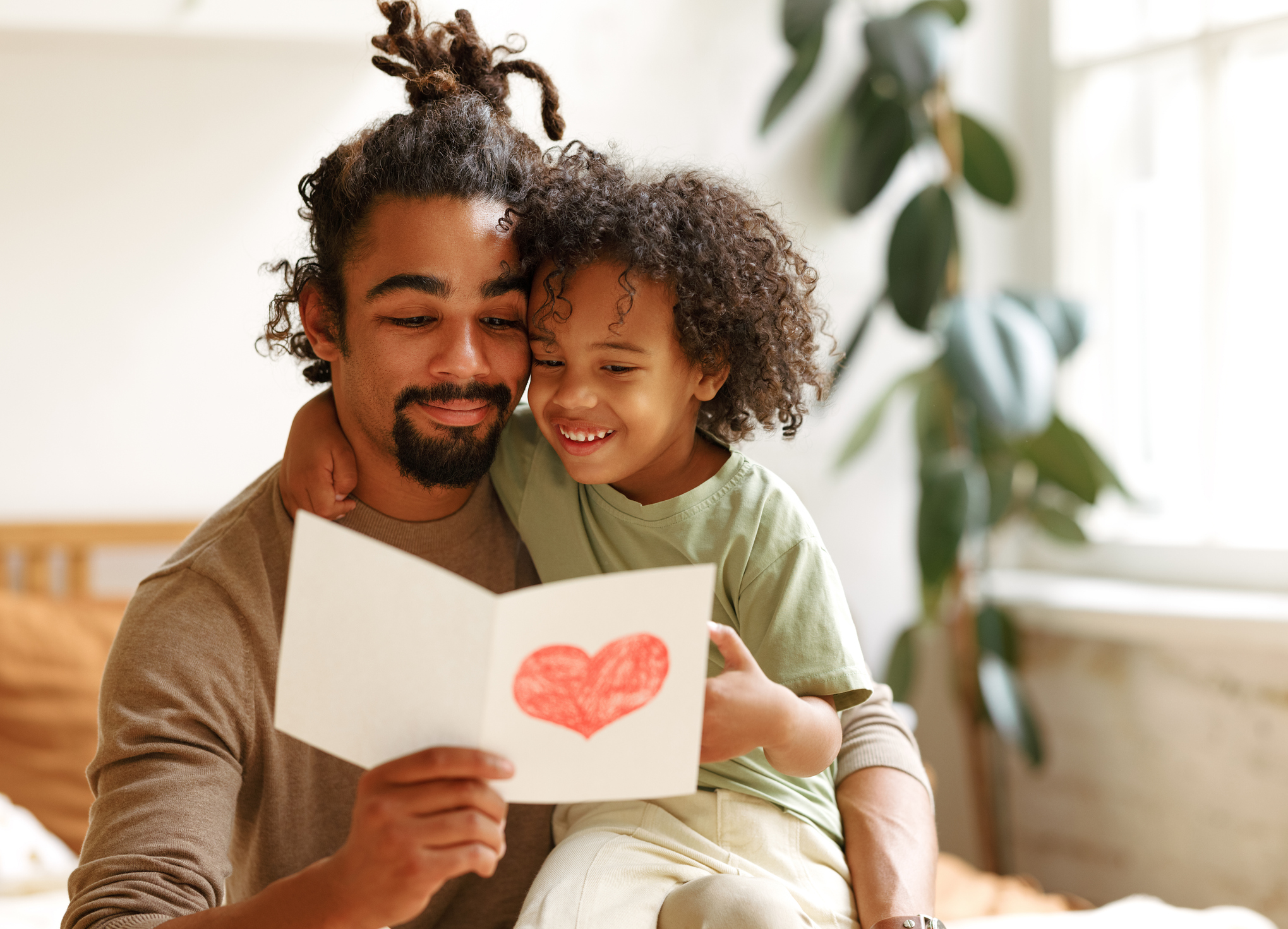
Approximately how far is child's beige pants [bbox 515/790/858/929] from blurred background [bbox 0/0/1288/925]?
1534 millimetres

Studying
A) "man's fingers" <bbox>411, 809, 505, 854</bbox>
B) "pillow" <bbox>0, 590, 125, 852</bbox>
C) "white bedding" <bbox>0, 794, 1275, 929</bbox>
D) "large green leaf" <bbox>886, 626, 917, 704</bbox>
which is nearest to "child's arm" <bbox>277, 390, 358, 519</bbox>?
"man's fingers" <bbox>411, 809, 505, 854</bbox>

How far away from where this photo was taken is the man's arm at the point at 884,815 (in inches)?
43.9

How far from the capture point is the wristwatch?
1.05 metres

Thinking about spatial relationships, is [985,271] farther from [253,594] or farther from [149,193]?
[253,594]

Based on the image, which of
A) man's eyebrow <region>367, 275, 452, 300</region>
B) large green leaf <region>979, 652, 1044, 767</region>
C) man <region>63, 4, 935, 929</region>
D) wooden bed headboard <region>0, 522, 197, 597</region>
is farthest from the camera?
large green leaf <region>979, 652, 1044, 767</region>

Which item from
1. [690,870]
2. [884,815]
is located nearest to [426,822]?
[690,870]

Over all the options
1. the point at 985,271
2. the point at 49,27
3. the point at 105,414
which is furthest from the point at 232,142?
the point at 985,271

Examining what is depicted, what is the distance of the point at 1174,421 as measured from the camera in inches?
113

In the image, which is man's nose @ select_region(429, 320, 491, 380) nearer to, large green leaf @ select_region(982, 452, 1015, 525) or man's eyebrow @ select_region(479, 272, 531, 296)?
man's eyebrow @ select_region(479, 272, 531, 296)

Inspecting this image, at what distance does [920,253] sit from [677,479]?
1.62 m

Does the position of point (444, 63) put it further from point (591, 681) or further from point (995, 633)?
point (995, 633)

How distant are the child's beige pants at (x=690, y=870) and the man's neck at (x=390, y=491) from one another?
355mm

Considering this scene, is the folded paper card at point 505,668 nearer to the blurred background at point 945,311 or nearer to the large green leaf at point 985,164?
the blurred background at point 945,311

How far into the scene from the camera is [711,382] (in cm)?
123
